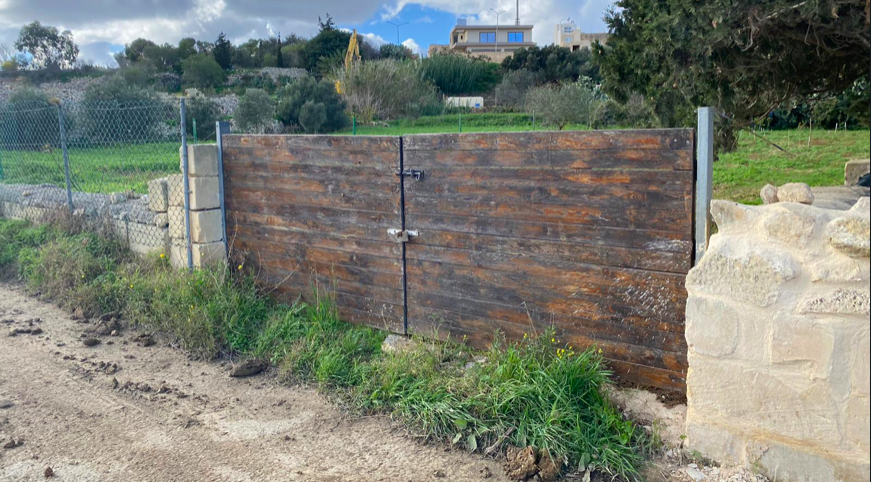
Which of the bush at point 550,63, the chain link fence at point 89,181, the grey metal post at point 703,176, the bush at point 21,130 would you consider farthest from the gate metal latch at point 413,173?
the bush at point 550,63

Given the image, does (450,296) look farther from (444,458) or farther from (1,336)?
(1,336)

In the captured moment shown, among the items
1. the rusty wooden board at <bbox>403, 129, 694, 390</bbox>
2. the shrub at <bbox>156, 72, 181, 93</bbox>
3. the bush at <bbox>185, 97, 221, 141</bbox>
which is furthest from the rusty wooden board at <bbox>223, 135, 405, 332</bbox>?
the shrub at <bbox>156, 72, 181, 93</bbox>

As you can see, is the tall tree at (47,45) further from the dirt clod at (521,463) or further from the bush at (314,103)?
the dirt clod at (521,463)

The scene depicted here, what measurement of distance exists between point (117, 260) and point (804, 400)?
23.5 feet

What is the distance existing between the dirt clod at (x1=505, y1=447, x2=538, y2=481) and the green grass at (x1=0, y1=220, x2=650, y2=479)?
0.07 m

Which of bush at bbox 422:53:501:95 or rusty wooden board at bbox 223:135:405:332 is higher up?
bush at bbox 422:53:501:95

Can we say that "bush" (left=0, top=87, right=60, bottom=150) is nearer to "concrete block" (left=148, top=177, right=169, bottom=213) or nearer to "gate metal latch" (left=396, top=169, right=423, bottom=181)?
"concrete block" (left=148, top=177, right=169, bottom=213)

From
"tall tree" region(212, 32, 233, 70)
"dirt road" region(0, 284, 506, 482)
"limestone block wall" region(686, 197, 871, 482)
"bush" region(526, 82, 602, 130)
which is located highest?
"tall tree" region(212, 32, 233, 70)

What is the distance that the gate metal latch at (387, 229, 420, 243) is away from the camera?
5340 millimetres

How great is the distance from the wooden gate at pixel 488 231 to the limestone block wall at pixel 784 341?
543 mm

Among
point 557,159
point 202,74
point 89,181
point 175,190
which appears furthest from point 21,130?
point 202,74

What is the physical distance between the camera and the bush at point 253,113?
21.5 meters

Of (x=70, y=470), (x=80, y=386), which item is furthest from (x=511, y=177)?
(x=80, y=386)

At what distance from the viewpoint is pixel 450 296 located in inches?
205
